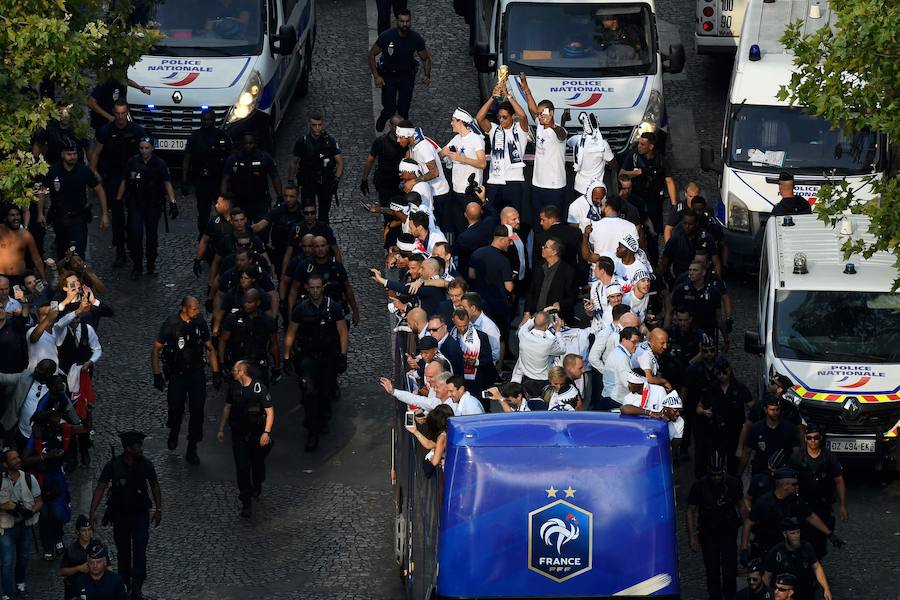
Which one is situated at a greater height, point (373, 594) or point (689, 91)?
point (689, 91)

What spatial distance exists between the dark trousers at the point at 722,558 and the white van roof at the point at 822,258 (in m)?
3.95

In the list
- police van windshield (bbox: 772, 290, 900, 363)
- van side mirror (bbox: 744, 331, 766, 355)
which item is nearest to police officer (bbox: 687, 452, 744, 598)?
van side mirror (bbox: 744, 331, 766, 355)

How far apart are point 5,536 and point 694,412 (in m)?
6.48

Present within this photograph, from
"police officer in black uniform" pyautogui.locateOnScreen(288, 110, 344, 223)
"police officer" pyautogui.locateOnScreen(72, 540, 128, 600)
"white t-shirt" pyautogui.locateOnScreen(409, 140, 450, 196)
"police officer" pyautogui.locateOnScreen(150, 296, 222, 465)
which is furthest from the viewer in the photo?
"police officer in black uniform" pyautogui.locateOnScreen(288, 110, 344, 223)

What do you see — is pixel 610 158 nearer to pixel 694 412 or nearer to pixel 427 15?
pixel 694 412

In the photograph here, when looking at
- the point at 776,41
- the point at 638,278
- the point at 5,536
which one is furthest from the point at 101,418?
the point at 776,41

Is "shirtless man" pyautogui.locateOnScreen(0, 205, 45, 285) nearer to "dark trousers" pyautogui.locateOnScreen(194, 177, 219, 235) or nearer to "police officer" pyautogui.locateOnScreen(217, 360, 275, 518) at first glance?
"dark trousers" pyautogui.locateOnScreen(194, 177, 219, 235)

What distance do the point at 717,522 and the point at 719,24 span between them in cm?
1289

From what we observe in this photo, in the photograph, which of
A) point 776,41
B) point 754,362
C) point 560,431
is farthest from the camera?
point 776,41

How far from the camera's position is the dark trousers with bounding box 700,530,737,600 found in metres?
16.9

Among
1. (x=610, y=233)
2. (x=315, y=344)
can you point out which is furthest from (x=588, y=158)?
(x=315, y=344)

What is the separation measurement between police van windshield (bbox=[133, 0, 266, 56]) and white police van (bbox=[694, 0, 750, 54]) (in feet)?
20.7

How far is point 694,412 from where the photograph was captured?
19.3 meters

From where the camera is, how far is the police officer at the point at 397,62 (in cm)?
2647
